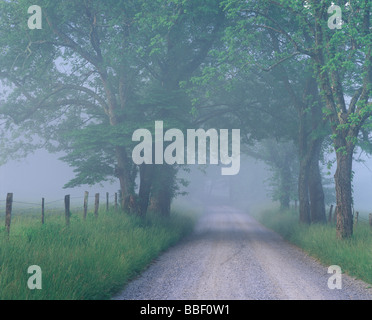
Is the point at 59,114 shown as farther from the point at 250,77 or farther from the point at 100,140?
the point at 250,77

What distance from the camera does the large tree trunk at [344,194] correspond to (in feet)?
43.9

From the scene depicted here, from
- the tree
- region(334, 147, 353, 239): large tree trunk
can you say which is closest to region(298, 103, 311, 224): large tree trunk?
the tree

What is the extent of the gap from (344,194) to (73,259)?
10507mm

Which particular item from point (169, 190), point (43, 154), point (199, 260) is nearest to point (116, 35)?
point (169, 190)

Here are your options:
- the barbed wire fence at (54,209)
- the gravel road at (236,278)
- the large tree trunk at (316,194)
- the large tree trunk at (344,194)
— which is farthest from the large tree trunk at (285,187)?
the gravel road at (236,278)

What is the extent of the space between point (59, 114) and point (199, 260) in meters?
15.8

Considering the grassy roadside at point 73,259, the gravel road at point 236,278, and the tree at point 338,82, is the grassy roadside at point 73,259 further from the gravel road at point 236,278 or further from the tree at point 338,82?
the tree at point 338,82

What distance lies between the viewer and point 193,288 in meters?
7.95

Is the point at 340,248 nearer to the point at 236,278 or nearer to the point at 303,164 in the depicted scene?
the point at 236,278

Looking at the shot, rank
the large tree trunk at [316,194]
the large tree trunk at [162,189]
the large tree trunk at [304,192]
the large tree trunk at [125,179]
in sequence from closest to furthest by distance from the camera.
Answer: the large tree trunk at [125,179]
the large tree trunk at [162,189]
the large tree trunk at [304,192]
the large tree trunk at [316,194]

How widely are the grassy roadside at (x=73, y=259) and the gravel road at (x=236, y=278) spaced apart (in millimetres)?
448

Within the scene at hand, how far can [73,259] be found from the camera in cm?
798

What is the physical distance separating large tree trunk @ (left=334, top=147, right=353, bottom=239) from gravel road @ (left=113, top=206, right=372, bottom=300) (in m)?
1.89

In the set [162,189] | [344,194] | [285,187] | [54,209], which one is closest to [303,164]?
[344,194]
